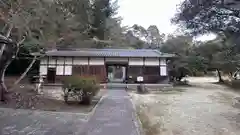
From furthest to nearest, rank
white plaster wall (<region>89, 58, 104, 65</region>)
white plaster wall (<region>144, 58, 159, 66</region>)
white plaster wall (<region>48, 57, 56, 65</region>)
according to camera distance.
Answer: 1. white plaster wall (<region>144, 58, 159, 66</region>)
2. white plaster wall (<region>89, 58, 104, 65</region>)
3. white plaster wall (<region>48, 57, 56, 65</region>)

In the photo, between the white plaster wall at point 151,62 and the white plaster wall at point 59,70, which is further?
the white plaster wall at point 151,62

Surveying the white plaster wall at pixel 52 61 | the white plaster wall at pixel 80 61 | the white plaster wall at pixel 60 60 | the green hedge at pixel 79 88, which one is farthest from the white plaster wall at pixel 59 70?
the green hedge at pixel 79 88

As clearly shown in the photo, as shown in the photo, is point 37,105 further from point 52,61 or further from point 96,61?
point 52,61

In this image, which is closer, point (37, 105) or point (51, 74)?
point (37, 105)

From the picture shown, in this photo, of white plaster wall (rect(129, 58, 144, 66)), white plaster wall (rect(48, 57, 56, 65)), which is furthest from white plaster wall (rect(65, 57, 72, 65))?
white plaster wall (rect(129, 58, 144, 66))

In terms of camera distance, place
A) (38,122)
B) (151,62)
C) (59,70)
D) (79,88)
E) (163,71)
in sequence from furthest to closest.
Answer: (151,62), (163,71), (59,70), (79,88), (38,122)

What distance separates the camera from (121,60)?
23062mm

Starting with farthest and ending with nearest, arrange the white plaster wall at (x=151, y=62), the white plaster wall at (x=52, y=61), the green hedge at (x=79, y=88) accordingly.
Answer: the white plaster wall at (x=151, y=62) < the white plaster wall at (x=52, y=61) < the green hedge at (x=79, y=88)

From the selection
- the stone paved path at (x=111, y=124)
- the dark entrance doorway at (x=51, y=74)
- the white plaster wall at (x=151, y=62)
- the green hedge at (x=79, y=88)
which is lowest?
the stone paved path at (x=111, y=124)

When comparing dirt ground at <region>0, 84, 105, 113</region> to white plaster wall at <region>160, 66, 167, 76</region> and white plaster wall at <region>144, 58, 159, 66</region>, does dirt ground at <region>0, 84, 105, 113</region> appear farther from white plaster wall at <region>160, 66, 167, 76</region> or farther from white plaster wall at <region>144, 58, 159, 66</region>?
white plaster wall at <region>160, 66, 167, 76</region>

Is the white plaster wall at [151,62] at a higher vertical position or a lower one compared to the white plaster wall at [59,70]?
higher

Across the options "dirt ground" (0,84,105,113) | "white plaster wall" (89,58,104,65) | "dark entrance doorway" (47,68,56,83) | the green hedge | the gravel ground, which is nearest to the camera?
the gravel ground

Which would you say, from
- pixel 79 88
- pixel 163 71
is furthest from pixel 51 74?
pixel 79 88

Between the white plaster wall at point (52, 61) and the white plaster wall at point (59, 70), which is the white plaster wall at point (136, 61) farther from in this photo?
the white plaster wall at point (52, 61)
